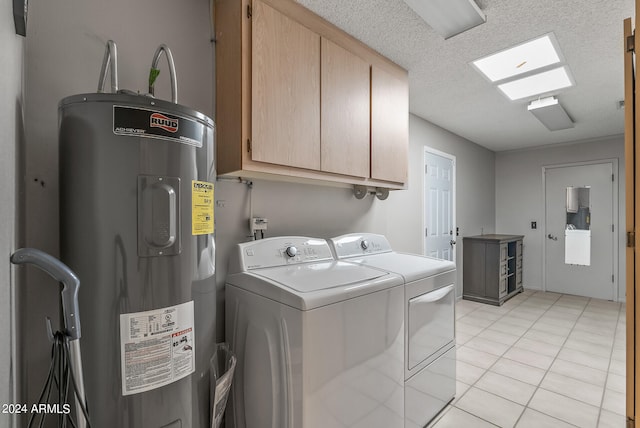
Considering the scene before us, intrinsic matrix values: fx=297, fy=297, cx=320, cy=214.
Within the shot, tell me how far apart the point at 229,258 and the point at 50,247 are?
75cm

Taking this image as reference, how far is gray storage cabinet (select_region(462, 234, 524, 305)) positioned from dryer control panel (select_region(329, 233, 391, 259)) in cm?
267

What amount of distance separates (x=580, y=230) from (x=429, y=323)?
15.1 ft

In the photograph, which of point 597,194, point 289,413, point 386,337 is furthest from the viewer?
point 597,194

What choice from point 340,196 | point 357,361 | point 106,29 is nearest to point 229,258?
point 357,361

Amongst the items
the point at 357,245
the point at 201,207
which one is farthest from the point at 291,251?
the point at 201,207

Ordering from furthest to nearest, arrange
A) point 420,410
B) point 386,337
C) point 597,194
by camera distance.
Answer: point 597,194, point 420,410, point 386,337

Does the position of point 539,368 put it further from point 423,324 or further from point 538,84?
point 538,84

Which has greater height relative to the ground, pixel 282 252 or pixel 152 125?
pixel 152 125

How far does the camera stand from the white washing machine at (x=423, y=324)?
1674 millimetres

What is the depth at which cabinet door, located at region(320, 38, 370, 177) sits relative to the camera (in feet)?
5.82

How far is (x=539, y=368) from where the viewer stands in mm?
2553

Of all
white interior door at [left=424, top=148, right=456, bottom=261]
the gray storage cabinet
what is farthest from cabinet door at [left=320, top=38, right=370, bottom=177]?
the gray storage cabinet

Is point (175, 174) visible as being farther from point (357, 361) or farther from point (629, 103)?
point (629, 103)

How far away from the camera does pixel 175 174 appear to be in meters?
1.00
